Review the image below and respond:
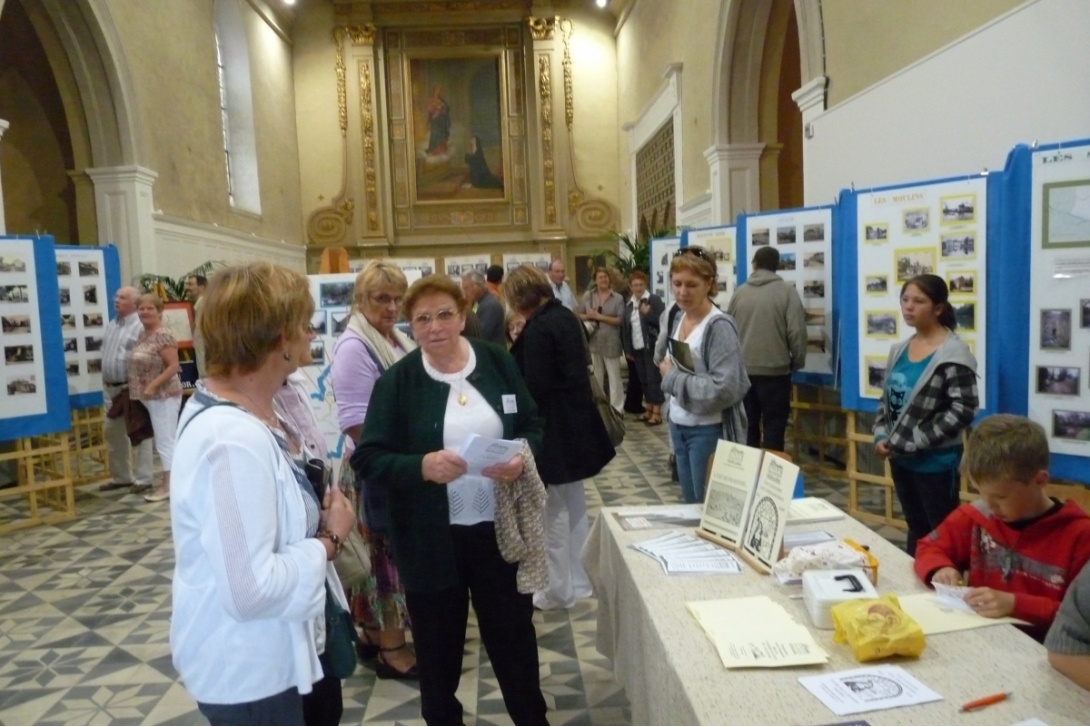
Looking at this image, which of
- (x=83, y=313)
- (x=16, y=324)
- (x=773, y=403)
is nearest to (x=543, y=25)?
(x=83, y=313)

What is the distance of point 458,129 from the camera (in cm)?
1703

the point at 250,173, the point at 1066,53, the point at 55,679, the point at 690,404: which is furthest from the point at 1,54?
the point at 1066,53

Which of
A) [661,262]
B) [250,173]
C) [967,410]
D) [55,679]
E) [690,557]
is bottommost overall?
A: [55,679]

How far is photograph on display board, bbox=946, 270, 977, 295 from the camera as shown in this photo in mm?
4086

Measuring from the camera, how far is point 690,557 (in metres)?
2.29

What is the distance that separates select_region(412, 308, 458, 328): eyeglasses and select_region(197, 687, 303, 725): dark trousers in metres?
1.14

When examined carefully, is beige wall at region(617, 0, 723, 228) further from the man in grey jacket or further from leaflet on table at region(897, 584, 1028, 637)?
leaflet on table at region(897, 584, 1028, 637)

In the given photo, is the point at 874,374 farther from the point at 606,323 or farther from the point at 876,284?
the point at 606,323

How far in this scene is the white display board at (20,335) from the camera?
18.3ft

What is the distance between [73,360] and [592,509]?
14.3 ft

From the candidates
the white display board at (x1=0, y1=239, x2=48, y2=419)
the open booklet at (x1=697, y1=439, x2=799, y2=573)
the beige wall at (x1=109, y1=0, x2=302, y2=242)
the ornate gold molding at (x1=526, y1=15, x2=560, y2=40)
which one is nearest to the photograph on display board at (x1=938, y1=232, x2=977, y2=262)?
the open booklet at (x1=697, y1=439, x2=799, y2=573)

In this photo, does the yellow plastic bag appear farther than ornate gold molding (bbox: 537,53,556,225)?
No

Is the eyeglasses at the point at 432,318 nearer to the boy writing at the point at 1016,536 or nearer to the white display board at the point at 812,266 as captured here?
the boy writing at the point at 1016,536

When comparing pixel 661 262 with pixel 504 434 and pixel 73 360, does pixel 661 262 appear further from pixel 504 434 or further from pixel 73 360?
pixel 504 434
